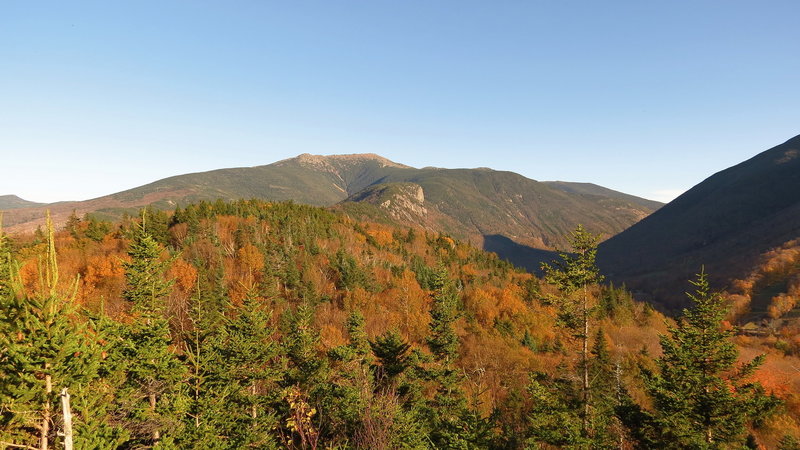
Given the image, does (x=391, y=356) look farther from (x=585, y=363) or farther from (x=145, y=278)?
(x=145, y=278)

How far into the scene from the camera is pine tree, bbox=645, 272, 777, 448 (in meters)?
19.2

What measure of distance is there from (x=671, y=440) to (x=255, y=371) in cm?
2573

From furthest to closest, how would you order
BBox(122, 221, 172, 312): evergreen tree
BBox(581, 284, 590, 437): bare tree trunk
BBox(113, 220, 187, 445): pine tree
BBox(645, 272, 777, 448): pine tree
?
BBox(122, 221, 172, 312): evergreen tree, BBox(581, 284, 590, 437): bare tree trunk, BBox(645, 272, 777, 448): pine tree, BBox(113, 220, 187, 445): pine tree

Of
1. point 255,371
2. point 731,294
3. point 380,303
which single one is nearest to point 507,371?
point 380,303

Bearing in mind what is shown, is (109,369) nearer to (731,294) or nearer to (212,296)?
(212,296)

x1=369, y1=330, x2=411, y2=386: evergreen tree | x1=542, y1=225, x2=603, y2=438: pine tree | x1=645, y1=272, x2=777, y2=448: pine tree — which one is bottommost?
x1=369, y1=330, x2=411, y2=386: evergreen tree

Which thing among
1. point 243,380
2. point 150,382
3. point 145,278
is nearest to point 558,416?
point 243,380

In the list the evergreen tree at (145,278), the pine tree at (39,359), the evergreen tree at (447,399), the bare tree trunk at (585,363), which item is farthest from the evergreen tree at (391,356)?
the pine tree at (39,359)

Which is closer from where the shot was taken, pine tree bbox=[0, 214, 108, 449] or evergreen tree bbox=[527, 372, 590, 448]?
pine tree bbox=[0, 214, 108, 449]

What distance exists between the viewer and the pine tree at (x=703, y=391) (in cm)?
1917

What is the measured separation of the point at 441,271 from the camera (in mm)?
36656

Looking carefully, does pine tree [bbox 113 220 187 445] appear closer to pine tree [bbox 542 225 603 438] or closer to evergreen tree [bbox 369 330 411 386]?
evergreen tree [bbox 369 330 411 386]

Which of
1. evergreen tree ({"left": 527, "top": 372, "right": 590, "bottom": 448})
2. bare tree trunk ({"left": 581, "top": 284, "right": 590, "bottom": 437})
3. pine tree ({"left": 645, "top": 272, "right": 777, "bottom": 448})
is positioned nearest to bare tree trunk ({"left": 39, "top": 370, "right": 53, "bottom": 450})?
evergreen tree ({"left": 527, "top": 372, "right": 590, "bottom": 448})

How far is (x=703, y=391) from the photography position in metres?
20.3
